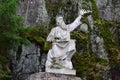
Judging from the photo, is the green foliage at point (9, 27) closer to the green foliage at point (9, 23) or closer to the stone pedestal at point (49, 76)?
the green foliage at point (9, 23)

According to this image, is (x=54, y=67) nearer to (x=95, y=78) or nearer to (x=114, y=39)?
(x=95, y=78)

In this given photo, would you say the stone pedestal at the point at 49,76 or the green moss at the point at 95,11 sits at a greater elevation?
the green moss at the point at 95,11

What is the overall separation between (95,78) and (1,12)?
15.0 ft

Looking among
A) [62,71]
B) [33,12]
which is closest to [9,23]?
[62,71]

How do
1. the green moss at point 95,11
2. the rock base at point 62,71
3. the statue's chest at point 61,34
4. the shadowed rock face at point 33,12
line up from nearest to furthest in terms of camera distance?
the rock base at point 62,71
the statue's chest at point 61,34
the shadowed rock face at point 33,12
the green moss at point 95,11

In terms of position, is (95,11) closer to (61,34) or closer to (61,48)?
(61,34)

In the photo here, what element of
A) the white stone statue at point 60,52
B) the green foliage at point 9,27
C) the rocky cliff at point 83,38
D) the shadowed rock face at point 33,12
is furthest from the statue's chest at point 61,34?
the shadowed rock face at point 33,12

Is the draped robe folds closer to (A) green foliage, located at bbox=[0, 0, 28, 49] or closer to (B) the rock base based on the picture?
(B) the rock base

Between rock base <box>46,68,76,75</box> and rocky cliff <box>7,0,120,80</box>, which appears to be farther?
rocky cliff <box>7,0,120,80</box>

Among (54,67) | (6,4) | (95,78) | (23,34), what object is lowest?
(95,78)

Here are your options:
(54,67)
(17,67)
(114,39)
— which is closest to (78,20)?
(54,67)

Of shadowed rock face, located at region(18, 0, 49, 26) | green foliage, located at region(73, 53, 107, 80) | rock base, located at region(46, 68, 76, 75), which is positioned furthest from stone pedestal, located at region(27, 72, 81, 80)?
shadowed rock face, located at region(18, 0, 49, 26)

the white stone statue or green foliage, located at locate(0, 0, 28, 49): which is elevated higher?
green foliage, located at locate(0, 0, 28, 49)

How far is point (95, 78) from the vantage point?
41.3ft
